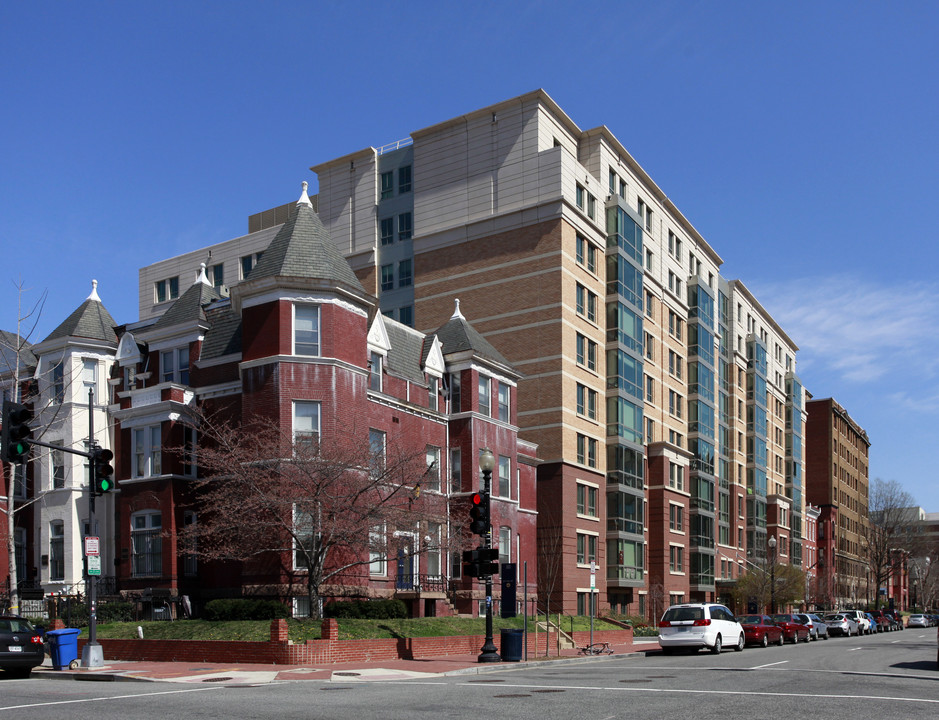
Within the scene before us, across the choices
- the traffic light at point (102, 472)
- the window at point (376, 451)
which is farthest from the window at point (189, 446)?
the traffic light at point (102, 472)

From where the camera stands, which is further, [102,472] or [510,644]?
[510,644]

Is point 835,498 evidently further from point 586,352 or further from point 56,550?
point 56,550

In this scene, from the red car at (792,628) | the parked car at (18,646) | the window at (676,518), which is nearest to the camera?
the parked car at (18,646)

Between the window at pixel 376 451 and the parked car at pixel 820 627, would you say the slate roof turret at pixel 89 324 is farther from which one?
the parked car at pixel 820 627

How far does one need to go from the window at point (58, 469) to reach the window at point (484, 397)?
1812 cm

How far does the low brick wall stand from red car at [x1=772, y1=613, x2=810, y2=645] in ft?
70.9

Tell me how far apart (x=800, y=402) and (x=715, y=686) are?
93.8 meters

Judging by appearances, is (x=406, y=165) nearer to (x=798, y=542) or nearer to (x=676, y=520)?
(x=676, y=520)

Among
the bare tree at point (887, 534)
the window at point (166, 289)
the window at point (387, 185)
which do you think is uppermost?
the window at point (387, 185)

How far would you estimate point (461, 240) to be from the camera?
57812 millimetres

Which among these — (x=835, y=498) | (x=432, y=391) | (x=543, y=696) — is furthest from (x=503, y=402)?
(x=835, y=498)

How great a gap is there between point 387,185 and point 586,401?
19569mm

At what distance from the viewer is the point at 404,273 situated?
2406 inches

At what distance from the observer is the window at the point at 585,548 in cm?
5262
